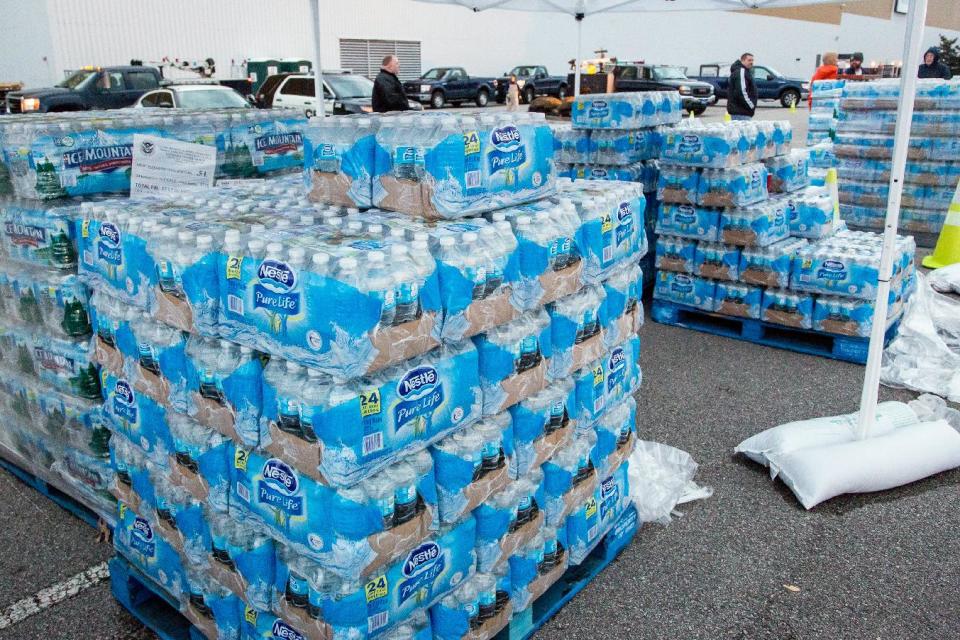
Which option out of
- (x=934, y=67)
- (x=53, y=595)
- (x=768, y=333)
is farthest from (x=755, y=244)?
(x=934, y=67)

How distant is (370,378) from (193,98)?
46.5ft

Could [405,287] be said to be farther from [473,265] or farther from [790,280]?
[790,280]

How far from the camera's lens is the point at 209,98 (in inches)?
589

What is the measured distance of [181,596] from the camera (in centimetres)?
317

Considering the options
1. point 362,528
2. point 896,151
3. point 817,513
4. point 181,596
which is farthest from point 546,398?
point 896,151

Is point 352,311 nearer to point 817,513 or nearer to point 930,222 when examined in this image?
point 817,513

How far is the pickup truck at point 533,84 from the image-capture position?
2884cm

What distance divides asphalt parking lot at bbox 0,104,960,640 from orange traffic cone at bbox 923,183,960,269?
520cm

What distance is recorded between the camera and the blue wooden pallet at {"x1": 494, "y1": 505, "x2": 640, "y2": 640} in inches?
124

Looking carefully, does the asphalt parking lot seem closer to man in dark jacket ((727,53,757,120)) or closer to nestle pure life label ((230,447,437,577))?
nestle pure life label ((230,447,437,577))

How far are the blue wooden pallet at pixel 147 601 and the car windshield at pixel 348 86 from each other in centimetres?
1521

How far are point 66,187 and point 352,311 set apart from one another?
2.18m

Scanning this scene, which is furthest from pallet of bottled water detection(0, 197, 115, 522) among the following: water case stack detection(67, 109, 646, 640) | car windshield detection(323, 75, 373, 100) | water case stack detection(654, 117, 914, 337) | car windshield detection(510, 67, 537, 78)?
car windshield detection(510, 67, 537, 78)

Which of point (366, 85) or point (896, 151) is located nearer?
point (896, 151)
